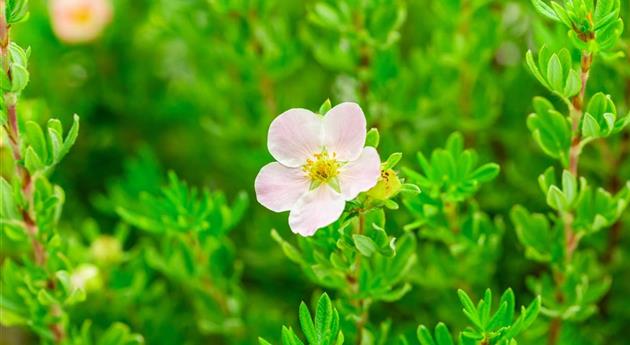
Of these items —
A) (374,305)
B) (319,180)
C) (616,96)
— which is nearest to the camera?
(319,180)

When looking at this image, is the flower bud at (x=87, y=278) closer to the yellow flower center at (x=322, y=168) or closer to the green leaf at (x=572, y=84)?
the yellow flower center at (x=322, y=168)

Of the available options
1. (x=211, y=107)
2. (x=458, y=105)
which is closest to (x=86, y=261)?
(x=211, y=107)

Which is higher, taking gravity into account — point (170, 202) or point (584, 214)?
point (170, 202)

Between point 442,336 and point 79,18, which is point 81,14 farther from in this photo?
point 442,336

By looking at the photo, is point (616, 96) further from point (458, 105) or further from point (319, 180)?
point (319, 180)

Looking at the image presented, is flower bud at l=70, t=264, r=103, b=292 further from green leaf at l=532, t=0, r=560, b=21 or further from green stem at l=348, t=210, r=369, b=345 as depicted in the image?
green leaf at l=532, t=0, r=560, b=21

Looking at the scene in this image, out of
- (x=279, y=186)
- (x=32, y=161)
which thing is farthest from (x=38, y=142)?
(x=279, y=186)

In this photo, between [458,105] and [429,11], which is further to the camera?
[429,11]

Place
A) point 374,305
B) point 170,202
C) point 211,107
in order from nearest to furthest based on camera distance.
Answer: point 170,202 < point 374,305 < point 211,107
